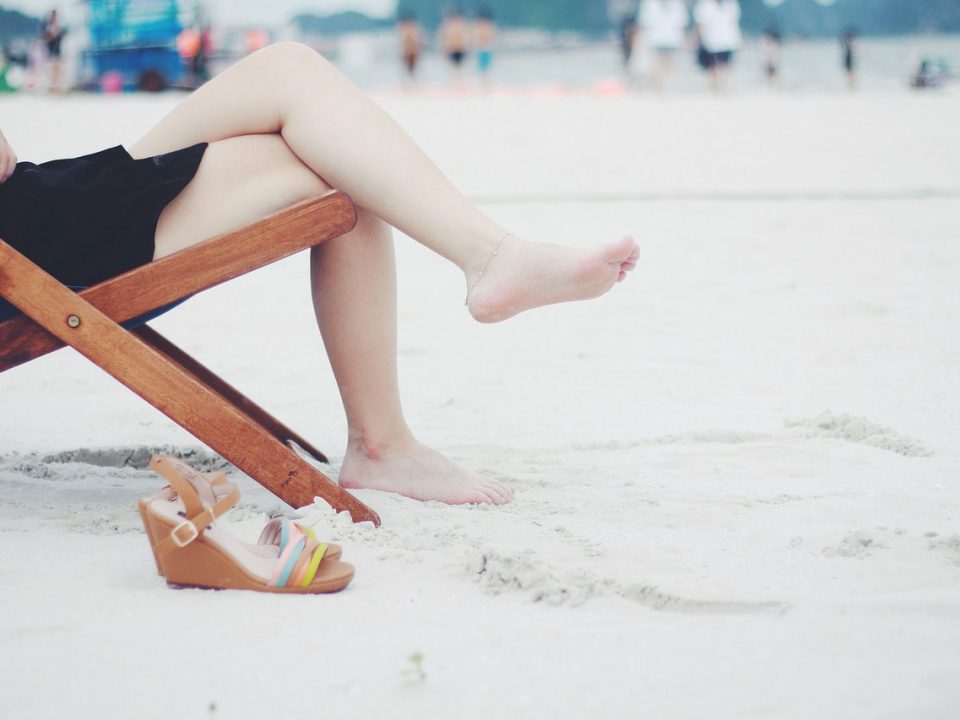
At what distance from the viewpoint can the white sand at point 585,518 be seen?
160 centimetres

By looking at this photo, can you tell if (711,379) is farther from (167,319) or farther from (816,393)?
(167,319)

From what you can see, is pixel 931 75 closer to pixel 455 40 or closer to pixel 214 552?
pixel 455 40

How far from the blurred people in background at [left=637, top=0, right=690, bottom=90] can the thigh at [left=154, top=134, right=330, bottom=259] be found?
51.6 feet

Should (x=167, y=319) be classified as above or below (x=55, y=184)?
below

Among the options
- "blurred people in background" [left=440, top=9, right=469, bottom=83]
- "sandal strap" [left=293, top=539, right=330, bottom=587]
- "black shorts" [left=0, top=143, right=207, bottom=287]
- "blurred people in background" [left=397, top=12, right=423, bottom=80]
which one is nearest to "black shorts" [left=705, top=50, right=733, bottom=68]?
"blurred people in background" [left=440, top=9, right=469, bottom=83]

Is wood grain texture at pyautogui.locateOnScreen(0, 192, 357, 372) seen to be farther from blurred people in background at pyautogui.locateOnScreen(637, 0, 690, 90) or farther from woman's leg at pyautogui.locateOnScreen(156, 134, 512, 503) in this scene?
blurred people in background at pyautogui.locateOnScreen(637, 0, 690, 90)

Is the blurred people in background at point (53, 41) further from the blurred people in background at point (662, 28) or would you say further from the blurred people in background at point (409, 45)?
the blurred people in background at point (662, 28)

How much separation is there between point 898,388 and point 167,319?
2705 mm

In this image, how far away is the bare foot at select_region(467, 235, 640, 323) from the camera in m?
2.25

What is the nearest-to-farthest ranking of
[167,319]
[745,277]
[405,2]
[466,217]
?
1. [466,217]
2. [167,319]
3. [745,277]
4. [405,2]

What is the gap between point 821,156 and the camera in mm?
9367

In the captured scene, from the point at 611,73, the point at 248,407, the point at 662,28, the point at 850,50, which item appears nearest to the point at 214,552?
the point at 248,407

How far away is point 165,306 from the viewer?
220cm

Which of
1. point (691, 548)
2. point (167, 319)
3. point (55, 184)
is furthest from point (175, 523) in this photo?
point (167, 319)
